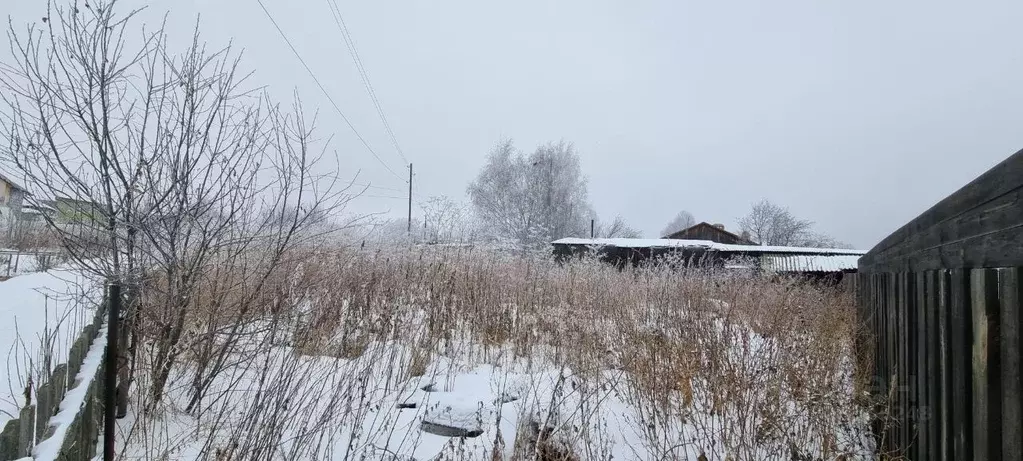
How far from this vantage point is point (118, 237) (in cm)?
279

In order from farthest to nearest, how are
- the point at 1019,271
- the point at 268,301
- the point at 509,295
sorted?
the point at 509,295 < the point at 268,301 < the point at 1019,271

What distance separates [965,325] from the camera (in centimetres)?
129

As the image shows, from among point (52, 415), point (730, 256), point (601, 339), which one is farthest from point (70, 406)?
point (730, 256)

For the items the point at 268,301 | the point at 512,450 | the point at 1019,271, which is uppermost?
the point at 1019,271

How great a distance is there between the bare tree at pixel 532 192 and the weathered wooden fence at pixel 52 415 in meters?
28.8

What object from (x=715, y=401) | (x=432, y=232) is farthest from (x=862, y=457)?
(x=432, y=232)

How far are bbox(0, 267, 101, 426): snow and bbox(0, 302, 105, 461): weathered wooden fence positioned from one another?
144 millimetres

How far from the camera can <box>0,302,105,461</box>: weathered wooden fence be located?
1.65 meters

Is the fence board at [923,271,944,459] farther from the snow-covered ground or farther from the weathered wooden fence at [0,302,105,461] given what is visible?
the weathered wooden fence at [0,302,105,461]

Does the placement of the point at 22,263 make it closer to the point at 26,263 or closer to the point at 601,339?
the point at 26,263

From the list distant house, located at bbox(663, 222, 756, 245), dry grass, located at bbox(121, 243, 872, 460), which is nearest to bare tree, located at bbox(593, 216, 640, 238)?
distant house, located at bbox(663, 222, 756, 245)

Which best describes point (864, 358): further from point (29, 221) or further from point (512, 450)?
point (29, 221)

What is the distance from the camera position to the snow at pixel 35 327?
2.49 metres

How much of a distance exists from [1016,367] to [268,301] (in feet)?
11.6
